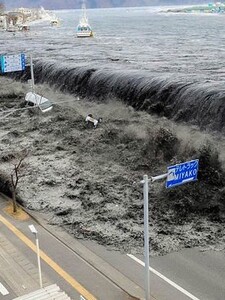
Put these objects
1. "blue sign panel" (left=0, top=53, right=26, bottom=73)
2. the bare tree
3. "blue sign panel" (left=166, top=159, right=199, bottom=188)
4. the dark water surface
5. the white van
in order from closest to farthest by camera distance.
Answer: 1. "blue sign panel" (left=166, top=159, right=199, bottom=188)
2. the bare tree
3. "blue sign panel" (left=0, top=53, right=26, bottom=73)
4. the dark water surface
5. the white van

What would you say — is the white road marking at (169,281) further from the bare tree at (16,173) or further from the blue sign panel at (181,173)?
the bare tree at (16,173)

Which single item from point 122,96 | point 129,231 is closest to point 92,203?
point 129,231

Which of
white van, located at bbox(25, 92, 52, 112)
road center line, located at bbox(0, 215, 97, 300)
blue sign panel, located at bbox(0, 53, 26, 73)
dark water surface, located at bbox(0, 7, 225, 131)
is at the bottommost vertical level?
road center line, located at bbox(0, 215, 97, 300)

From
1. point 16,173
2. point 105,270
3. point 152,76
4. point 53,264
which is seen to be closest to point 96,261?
point 105,270

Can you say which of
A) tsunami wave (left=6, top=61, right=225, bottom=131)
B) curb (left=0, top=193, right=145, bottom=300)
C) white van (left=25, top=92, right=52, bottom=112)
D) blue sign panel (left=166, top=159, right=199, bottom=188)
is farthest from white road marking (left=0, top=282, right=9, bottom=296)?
white van (left=25, top=92, right=52, bottom=112)

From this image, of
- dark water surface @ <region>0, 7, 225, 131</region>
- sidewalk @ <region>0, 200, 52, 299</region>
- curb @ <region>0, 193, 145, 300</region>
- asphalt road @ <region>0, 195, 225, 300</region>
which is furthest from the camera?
dark water surface @ <region>0, 7, 225, 131</region>

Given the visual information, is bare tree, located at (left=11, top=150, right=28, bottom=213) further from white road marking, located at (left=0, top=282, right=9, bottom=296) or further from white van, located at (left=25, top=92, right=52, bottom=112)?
white van, located at (left=25, top=92, right=52, bottom=112)
